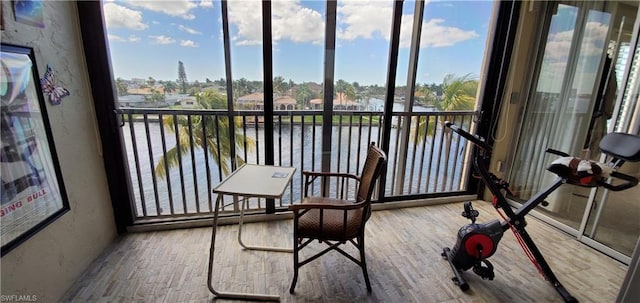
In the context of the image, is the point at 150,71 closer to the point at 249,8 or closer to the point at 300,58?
the point at 249,8

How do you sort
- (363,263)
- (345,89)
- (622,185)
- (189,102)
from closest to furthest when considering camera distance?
(622,185)
(363,263)
(189,102)
(345,89)

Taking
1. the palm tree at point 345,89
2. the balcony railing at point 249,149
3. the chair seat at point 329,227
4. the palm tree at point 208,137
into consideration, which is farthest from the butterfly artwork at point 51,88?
the palm tree at point 345,89

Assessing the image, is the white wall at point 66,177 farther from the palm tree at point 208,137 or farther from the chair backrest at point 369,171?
the chair backrest at point 369,171

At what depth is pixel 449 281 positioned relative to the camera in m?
1.79

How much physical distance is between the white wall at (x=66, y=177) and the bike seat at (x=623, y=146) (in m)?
3.15

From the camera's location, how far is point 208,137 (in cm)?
235

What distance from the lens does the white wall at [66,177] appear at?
135 centimetres

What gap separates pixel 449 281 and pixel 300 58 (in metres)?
2.02

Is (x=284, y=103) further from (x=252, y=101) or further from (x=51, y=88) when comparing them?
(x=51, y=88)

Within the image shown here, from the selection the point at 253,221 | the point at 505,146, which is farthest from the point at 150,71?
the point at 505,146

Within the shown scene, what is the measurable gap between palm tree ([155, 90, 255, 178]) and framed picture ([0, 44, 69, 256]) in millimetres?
804

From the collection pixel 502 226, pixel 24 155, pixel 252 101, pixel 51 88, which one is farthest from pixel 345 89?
pixel 24 155

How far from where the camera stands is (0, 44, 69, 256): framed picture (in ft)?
4.06

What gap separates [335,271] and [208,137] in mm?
1530
